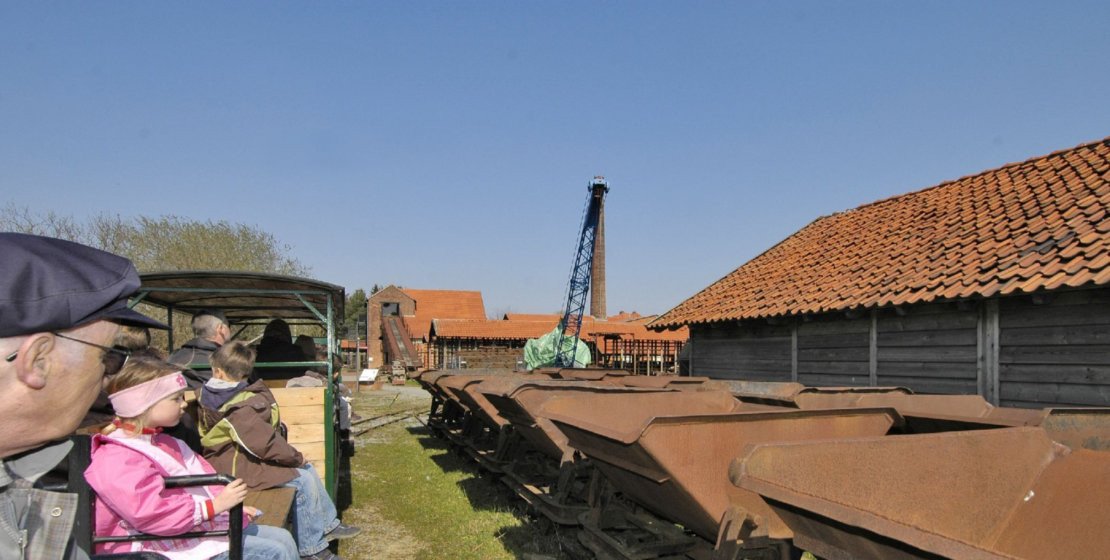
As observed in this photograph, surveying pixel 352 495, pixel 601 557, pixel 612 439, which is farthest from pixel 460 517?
pixel 612 439

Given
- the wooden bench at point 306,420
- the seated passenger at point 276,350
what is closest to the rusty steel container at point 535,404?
the wooden bench at point 306,420

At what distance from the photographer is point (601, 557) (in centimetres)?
443

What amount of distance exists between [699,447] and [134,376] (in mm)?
2913

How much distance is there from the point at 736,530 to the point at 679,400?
5.05 feet

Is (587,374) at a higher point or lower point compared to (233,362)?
lower

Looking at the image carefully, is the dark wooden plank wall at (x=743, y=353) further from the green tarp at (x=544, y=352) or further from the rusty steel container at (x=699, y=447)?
the green tarp at (x=544, y=352)

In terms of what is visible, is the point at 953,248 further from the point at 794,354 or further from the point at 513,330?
the point at 513,330

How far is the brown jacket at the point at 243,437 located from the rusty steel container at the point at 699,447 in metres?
2.04

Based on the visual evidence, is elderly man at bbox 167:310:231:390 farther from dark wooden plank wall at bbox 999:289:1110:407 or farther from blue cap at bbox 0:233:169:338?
dark wooden plank wall at bbox 999:289:1110:407

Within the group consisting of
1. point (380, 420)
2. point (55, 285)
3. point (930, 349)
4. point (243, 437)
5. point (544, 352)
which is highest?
point (55, 285)

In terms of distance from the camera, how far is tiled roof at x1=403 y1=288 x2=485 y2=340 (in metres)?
51.2

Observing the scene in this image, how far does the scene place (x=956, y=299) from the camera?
7.18 meters

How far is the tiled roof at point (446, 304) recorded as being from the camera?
5122cm

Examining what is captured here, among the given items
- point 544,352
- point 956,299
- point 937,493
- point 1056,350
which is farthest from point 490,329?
point 937,493
